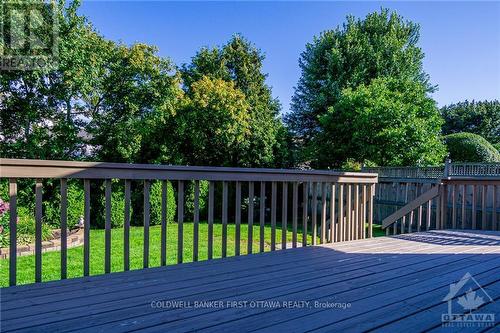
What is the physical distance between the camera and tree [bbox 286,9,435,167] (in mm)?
13027

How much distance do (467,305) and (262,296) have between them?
1.01 m

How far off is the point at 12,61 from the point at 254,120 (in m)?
7.01

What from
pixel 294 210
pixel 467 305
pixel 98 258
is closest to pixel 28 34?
pixel 98 258

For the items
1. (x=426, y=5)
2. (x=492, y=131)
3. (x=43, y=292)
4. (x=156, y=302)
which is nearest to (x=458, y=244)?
(x=156, y=302)


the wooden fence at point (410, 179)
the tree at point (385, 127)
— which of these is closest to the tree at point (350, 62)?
the tree at point (385, 127)

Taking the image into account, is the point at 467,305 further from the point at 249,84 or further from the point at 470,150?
the point at 249,84

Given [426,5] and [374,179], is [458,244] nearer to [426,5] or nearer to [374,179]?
[374,179]

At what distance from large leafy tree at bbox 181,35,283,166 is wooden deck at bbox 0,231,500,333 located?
8.88 m

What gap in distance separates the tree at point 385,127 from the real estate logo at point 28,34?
24.8ft

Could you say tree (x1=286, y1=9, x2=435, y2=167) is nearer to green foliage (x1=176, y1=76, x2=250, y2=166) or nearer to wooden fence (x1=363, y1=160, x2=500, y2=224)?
green foliage (x1=176, y1=76, x2=250, y2=166)

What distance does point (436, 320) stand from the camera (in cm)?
145

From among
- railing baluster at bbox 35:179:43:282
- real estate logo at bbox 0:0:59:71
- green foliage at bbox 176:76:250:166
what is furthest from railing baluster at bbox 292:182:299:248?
green foliage at bbox 176:76:250:166

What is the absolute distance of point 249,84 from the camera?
13.9 meters

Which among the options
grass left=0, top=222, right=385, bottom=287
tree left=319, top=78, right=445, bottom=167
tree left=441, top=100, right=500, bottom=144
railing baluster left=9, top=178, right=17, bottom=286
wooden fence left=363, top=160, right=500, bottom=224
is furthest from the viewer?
tree left=441, top=100, right=500, bottom=144
